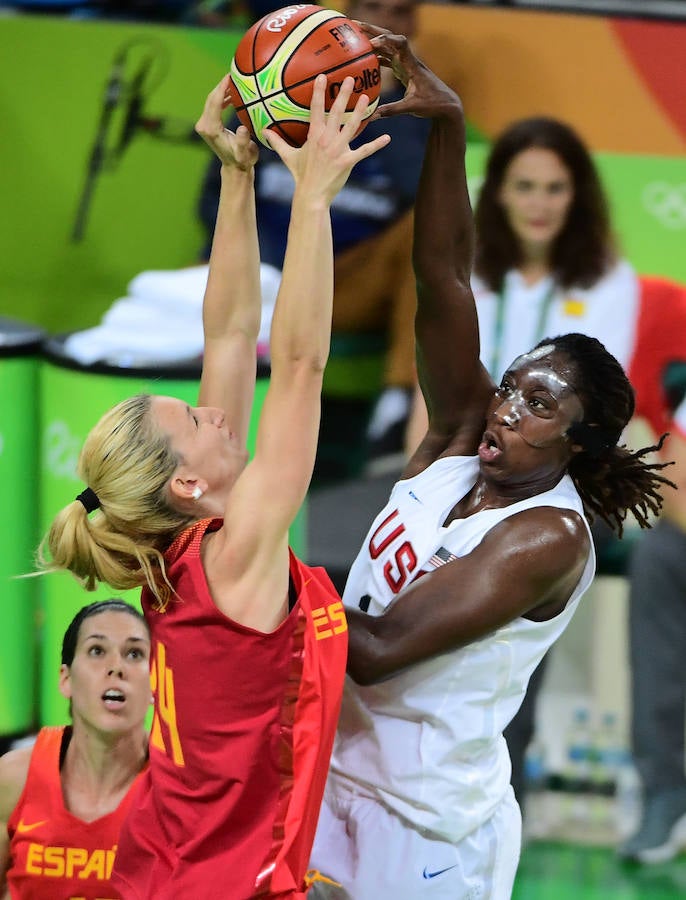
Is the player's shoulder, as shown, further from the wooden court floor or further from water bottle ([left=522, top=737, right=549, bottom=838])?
water bottle ([left=522, top=737, right=549, bottom=838])

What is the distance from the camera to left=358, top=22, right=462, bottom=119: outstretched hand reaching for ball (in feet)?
10.6

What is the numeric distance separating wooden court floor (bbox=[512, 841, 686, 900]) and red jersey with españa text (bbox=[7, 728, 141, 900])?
161 cm

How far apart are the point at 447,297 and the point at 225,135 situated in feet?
1.81

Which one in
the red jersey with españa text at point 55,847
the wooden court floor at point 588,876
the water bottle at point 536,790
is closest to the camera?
the red jersey with españa text at point 55,847

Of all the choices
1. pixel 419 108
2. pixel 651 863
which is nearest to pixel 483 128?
pixel 651 863

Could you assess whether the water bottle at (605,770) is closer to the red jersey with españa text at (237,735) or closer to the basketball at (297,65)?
the red jersey with españa text at (237,735)

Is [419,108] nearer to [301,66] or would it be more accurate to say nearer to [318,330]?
[301,66]

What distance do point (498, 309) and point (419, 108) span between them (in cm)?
181

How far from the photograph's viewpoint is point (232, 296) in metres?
3.51

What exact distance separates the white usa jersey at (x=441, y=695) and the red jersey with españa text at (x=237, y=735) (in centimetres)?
27

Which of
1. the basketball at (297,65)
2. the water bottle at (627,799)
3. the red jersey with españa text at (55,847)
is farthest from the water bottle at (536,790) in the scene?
the basketball at (297,65)

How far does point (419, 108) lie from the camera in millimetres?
3254

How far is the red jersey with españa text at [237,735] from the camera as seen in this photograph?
9.56 feet

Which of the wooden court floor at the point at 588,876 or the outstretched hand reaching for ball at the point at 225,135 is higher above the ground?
the outstretched hand reaching for ball at the point at 225,135
